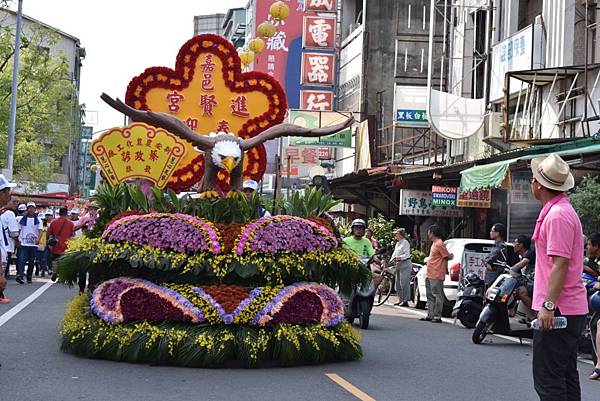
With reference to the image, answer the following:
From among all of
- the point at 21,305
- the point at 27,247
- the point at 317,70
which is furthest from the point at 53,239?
the point at 317,70

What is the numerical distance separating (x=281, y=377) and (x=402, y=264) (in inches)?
459

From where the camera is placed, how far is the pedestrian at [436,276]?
717 inches

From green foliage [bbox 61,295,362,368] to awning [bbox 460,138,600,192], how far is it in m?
9.08

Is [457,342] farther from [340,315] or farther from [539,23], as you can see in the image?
[539,23]

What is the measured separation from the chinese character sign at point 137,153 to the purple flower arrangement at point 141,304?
12.2ft

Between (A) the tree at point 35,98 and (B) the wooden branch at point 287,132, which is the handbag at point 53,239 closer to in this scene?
(B) the wooden branch at point 287,132

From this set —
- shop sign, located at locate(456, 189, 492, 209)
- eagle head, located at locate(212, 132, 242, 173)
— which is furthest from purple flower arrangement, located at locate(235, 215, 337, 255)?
shop sign, located at locate(456, 189, 492, 209)

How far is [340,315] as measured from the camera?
10.9m

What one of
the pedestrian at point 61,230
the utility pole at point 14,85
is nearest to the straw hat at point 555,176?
the pedestrian at point 61,230

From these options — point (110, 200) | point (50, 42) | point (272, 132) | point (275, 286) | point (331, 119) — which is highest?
point (50, 42)

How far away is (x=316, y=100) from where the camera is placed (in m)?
47.1

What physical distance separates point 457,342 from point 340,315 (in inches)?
154

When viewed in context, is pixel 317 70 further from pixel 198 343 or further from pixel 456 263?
pixel 198 343

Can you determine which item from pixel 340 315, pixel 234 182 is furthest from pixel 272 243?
pixel 234 182
